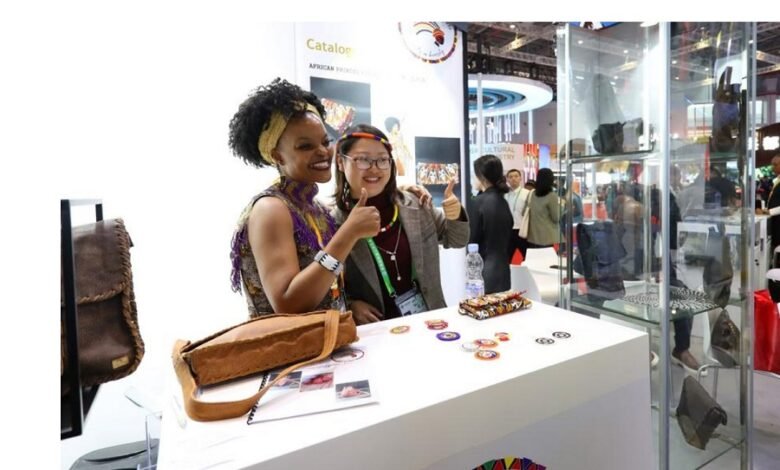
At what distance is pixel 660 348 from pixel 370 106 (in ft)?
8.59

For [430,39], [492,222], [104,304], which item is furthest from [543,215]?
[104,304]

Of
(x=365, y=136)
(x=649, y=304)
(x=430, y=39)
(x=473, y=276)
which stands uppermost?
(x=430, y=39)

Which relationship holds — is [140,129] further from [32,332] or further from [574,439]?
[574,439]

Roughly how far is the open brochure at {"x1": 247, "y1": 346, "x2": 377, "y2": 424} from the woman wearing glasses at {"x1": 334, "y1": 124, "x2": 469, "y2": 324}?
0.65 metres

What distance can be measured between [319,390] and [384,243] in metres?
0.99

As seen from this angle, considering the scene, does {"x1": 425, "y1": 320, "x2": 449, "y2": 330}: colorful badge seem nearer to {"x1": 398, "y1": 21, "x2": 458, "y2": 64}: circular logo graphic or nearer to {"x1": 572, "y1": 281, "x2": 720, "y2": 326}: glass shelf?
{"x1": 572, "y1": 281, "x2": 720, "y2": 326}: glass shelf

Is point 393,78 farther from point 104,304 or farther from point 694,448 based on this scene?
point 104,304

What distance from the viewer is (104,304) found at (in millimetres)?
699

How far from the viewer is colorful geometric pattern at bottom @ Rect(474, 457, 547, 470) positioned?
34.2 inches

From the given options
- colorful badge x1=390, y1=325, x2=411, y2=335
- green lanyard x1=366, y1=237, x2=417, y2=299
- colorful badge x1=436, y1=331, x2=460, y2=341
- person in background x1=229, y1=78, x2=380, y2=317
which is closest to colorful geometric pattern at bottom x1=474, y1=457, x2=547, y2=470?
colorful badge x1=436, y1=331, x2=460, y2=341

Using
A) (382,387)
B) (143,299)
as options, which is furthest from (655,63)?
(143,299)

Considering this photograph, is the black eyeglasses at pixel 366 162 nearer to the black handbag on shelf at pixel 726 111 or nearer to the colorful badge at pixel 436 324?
the colorful badge at pixel 436 324

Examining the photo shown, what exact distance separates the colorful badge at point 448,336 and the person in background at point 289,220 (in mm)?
333

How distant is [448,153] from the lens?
394 cm
